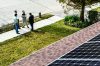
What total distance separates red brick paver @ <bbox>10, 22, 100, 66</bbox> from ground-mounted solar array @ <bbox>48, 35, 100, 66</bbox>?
0.76 meters

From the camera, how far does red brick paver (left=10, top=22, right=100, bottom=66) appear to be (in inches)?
535

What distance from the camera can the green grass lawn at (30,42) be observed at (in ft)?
64.7

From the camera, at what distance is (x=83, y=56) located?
40.5 ft

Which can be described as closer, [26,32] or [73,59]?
[73,59]

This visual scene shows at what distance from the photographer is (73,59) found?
12133mm

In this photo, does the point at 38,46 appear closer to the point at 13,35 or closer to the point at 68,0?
the point at 13,35

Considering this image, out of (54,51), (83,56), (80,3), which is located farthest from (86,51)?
(80,3)

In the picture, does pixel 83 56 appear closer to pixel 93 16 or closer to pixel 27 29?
pixel 27 29

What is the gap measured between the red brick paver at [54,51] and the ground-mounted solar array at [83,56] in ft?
2.48

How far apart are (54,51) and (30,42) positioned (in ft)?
25.7

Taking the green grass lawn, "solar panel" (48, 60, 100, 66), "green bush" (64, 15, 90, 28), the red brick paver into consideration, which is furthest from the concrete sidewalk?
"solar panel" (48, 60, 100, 66)

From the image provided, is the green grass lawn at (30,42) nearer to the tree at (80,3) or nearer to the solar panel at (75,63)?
the tree at (80,3)

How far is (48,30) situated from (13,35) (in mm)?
3177

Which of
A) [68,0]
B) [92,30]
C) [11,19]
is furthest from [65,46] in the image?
[11,19]
